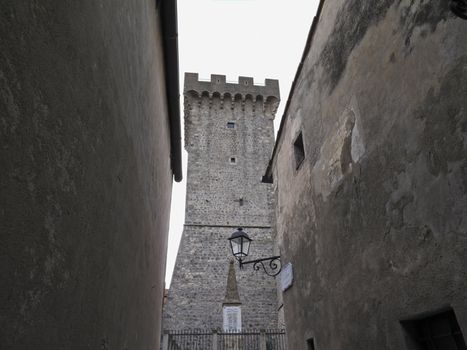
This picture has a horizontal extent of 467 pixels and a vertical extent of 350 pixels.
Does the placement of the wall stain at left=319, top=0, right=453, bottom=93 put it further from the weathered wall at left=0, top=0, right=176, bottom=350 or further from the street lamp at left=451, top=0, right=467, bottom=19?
the weathered wall at left=0, top=0, right=176, bottom=350

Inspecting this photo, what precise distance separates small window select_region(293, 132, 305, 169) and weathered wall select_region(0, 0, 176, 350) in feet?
12.5

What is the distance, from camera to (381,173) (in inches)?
143

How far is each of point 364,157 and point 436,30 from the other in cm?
145

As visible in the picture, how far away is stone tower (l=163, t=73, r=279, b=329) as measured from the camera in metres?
17.1

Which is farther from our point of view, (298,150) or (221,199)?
(221,199)

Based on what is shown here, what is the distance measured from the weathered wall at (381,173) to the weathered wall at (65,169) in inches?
94.2

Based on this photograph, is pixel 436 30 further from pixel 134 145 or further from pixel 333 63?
pixel 134 145

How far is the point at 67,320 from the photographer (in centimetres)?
173

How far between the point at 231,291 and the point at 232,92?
11728 mm

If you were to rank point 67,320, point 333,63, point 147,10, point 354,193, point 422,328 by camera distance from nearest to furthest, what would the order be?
1. point 67,320
2. point 422,328
3. point 147,10
4. point 354,193
5. point 333,63

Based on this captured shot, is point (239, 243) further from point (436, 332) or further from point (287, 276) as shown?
point (436, 332)

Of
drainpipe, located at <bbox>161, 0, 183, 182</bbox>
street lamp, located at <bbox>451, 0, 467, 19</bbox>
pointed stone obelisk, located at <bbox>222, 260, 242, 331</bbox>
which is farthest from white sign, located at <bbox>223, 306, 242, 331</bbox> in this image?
street lamp, located at <bbox>451, 0, 467, 19</bbox>

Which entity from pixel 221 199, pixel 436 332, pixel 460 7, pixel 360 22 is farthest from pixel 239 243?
pixel 221 199

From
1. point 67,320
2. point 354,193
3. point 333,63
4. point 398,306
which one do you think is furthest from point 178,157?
point 67,320
